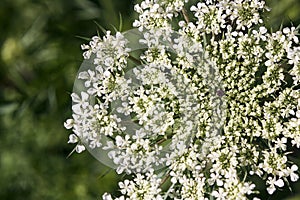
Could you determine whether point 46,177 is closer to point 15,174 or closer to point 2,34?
point 15,174

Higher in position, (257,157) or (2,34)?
(2,34)

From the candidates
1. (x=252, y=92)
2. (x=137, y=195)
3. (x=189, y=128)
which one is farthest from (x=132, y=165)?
(x=252, y=92)

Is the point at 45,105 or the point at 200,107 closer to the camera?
the point at 200,107

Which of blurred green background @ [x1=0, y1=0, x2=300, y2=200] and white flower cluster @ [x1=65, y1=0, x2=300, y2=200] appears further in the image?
blurred green background @ [x1=0, y1=0, x2=300, y2=200]

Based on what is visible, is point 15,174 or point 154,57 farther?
point 15,174

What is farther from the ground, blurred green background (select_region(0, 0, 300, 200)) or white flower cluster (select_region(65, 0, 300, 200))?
blurred green background (select_region(0, 0, 300, 200))

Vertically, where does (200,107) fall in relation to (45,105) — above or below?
below
